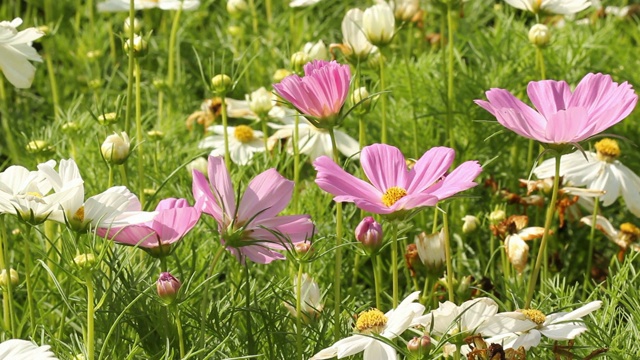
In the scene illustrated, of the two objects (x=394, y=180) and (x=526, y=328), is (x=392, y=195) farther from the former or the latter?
(x=526, y=328)

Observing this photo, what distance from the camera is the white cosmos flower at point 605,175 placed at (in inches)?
53.5

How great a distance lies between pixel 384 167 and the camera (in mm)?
934

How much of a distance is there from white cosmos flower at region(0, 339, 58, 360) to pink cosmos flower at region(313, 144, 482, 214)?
10.0 inches

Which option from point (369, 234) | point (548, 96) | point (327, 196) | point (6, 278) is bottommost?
point (327, 196)

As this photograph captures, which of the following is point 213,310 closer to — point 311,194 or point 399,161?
point 399,161

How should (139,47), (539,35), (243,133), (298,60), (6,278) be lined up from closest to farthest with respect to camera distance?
(6,278), (139,47), (298,60), (539,35), (243,133)

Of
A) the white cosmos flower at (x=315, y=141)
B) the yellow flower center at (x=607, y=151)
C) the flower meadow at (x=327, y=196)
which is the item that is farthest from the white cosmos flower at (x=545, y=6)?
the white cosmos flower at (x=315, y=141)

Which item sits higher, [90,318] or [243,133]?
[90,318]

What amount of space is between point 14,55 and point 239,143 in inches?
21.8

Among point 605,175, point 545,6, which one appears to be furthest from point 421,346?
point 545,6

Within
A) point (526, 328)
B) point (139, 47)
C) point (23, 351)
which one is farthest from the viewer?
point (139, 47)

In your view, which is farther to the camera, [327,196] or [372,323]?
[327,196]

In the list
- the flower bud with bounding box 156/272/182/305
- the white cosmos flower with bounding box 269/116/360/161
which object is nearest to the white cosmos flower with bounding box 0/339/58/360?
the flower bud with bounding box 156/272/182/305

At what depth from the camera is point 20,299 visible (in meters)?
1.50
